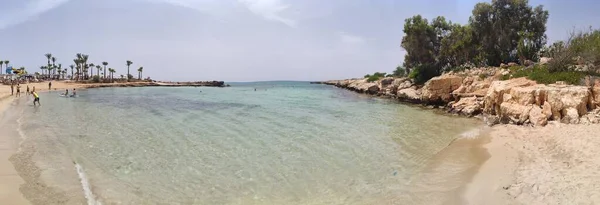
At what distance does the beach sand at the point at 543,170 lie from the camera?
7449 mm

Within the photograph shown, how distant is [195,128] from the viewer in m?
19.5

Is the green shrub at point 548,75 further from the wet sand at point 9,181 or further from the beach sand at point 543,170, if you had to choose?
the wet sand at point 9,181

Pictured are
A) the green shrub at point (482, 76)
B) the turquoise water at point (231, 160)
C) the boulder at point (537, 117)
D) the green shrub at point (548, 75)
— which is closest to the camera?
the turquoise water at point (231, 160)

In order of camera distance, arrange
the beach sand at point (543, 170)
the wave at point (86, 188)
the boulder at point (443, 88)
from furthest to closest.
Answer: the boulder at point (443, 88) < the wave at point (86, 188) < the beach sand at point (543, 170)

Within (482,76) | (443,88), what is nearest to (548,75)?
(482,76)

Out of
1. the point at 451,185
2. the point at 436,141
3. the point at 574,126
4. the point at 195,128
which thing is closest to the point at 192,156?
the point at 195,128

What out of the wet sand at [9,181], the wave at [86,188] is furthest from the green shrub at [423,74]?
the wet sand at [9,181]

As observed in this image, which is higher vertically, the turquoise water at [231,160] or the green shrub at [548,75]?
the green shrub at [548,75]

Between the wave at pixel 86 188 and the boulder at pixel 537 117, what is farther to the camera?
the boulder at pixel 537 117

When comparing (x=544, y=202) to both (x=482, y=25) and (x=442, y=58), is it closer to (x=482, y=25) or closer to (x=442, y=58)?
(x=482, y=25)

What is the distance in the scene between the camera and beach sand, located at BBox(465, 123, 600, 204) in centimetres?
745

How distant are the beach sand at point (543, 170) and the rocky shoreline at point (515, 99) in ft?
8.28

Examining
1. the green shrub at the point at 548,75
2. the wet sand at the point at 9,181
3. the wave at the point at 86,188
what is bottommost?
the wave at the point at 86,188

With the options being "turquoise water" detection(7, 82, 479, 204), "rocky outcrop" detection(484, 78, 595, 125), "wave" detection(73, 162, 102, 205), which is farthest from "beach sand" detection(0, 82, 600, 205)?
"rocky outcrop" detection(484, 78, 595, 125)
